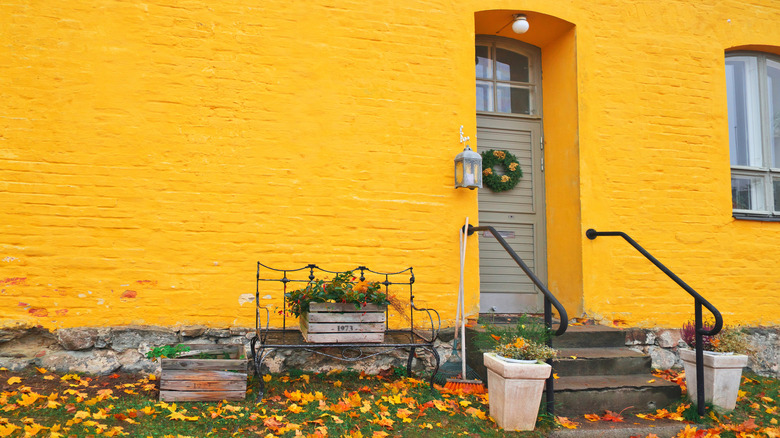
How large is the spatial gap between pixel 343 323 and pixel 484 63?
3.28 meters

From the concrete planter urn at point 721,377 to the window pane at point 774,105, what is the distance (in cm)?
322

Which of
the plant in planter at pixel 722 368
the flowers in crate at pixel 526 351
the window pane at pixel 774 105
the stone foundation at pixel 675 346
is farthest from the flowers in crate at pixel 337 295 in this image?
the window pane at pixel 774 105

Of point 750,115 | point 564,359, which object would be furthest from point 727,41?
point 564,359

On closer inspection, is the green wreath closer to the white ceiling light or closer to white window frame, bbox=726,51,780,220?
the white ceiling light

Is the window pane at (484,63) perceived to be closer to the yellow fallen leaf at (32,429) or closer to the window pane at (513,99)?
the window pane at (513,99)

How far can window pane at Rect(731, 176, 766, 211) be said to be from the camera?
20.1ft

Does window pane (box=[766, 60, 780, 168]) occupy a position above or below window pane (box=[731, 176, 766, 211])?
above

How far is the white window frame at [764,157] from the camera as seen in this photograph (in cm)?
623

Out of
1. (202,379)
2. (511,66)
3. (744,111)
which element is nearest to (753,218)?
(744,111)

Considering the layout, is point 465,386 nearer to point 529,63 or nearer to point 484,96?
point 484,96

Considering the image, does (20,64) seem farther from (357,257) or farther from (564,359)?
(564,359)

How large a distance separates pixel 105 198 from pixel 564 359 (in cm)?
373

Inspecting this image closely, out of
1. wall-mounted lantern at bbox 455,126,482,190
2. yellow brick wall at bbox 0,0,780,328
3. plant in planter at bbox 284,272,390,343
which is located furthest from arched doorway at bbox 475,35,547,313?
plant in planter at bbox 284,272,390,343

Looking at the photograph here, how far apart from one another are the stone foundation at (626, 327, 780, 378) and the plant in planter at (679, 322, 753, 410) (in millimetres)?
994
